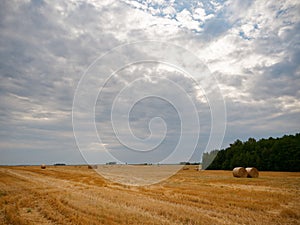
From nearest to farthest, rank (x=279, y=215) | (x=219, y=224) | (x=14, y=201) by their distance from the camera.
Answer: (x=219, y=224), (x=279, y=215), (x=14, y=201)

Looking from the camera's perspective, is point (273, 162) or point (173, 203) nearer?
point (173, 203)

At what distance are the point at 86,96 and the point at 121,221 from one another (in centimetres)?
1467

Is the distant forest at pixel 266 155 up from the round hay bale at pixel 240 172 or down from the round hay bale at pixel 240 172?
up

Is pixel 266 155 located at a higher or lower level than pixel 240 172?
higher

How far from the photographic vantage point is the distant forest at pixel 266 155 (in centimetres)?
5619

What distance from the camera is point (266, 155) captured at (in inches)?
2458

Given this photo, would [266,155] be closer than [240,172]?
No

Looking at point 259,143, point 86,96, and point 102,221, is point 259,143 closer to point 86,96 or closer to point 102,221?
point 86,96

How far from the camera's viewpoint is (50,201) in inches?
512

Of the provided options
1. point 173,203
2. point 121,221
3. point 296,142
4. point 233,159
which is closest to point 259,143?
point 233,159

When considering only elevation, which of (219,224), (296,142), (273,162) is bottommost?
(219,224)

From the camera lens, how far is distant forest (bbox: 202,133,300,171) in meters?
56.2

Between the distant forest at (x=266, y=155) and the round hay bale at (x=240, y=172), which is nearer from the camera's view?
the round hay bale at (x=240, y=172)

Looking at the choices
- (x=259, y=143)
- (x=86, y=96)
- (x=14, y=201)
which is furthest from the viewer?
(x=259, y=143)
